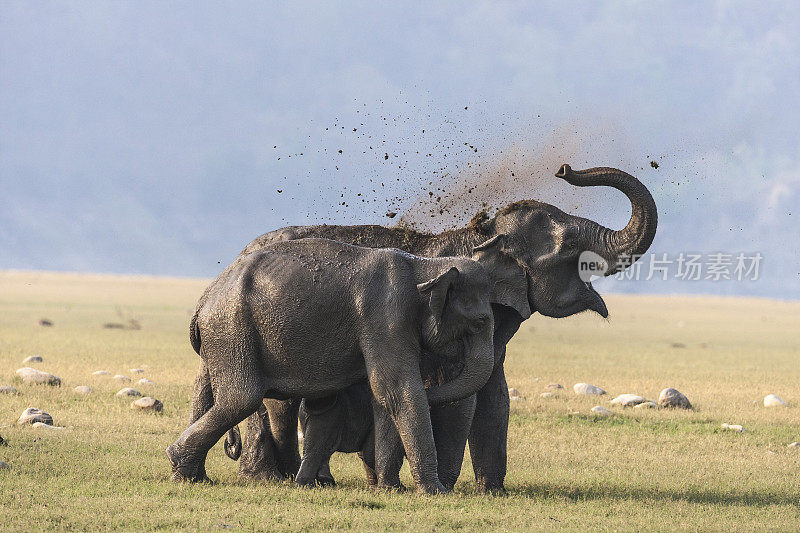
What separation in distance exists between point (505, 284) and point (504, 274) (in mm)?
124

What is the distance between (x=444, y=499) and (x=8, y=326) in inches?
1447

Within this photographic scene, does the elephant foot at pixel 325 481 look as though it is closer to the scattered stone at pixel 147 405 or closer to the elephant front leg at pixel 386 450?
the elephant front leg at pixel 386 450

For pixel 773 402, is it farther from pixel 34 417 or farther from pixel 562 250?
pixel 34 417

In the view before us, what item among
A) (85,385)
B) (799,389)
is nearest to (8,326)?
(85,385)

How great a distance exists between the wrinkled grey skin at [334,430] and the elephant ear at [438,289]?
4.64ft

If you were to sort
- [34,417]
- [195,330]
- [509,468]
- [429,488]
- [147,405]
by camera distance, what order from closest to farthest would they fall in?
[429,488], [195,330], [509,468], [34,417], [147,405]

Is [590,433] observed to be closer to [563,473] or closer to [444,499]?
[563,473]

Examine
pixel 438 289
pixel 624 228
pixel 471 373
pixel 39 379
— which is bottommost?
pixel 39 379

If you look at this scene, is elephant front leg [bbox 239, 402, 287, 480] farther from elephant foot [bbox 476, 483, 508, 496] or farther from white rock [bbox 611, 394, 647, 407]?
white rock [bbox 611, 394, 647, 407]

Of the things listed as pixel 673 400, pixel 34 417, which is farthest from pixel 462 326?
pixel 673 400

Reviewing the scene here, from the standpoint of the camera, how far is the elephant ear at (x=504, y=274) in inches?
502

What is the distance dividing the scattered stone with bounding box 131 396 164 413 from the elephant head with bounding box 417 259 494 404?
8.18 meters

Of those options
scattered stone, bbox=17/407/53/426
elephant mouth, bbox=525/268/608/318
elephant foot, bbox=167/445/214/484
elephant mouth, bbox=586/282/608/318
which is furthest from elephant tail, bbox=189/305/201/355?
scattered stone, bbox=17/407/53/426

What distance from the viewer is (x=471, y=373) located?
471 inches
